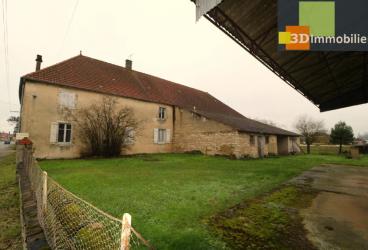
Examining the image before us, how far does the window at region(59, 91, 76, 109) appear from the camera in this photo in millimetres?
15911

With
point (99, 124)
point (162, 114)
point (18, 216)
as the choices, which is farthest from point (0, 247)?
point (162, 114)

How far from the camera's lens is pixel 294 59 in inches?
304

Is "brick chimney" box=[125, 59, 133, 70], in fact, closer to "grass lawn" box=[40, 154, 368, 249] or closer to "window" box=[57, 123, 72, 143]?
"window" box=[57, 123, 72, 143]

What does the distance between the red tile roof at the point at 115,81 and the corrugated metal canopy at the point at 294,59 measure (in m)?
9.07

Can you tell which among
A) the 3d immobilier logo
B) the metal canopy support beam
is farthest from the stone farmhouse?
the 3d immobilier logo

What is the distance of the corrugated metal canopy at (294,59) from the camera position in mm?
5570

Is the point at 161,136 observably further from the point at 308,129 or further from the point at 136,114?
the point at 308,129

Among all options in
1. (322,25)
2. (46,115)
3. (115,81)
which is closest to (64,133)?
(46,115)

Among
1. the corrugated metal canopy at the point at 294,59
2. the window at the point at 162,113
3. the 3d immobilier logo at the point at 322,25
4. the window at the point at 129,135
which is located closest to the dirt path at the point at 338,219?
the 3d immobilier logo at the point at 322,25

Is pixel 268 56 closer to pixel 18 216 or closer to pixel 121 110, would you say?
pixel 18 216

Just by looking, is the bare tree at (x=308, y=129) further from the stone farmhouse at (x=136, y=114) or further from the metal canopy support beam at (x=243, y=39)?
the metal canopy support beam at (x=243, y=39)

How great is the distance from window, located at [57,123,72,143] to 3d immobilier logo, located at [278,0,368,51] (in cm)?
1579

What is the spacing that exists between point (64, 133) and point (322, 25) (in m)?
16.7

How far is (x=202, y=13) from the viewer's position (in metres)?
5.20
